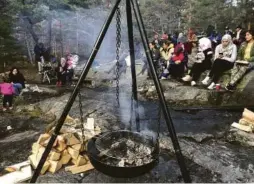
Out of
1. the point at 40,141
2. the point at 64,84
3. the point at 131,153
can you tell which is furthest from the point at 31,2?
the point at 131,153

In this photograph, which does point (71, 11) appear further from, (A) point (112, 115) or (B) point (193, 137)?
(B) point (193, 137)

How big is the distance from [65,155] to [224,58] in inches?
283

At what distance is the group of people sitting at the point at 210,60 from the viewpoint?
984cm

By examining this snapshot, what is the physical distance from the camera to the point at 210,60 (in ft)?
37.8

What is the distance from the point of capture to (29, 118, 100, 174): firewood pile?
16.9ft

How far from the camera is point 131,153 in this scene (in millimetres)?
4762

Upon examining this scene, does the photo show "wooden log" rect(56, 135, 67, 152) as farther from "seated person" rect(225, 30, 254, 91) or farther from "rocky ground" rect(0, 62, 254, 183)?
"seated person" rect(225, 30, 254, 91)

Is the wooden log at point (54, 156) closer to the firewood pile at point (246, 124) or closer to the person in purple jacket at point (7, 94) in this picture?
the firewood pile at point (246, 124)

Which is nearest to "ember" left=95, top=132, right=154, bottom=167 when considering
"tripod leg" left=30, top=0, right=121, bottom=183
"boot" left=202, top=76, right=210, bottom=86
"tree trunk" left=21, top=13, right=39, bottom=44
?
"tripod leg" left=30, top=0, right=121, bottom=183

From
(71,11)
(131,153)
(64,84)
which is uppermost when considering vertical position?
(71,11)

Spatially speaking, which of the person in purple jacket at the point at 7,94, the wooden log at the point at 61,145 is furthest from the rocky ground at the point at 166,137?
the wooden log at the point at 61,145

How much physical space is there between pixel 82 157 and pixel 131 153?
1.09m

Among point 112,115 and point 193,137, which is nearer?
point 193,137

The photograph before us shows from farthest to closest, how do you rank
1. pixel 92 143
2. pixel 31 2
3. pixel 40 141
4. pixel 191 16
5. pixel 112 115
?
pixel 191 16, pixel 31 2, pixel 112 115, pixel 40 141, pixel 92 143
